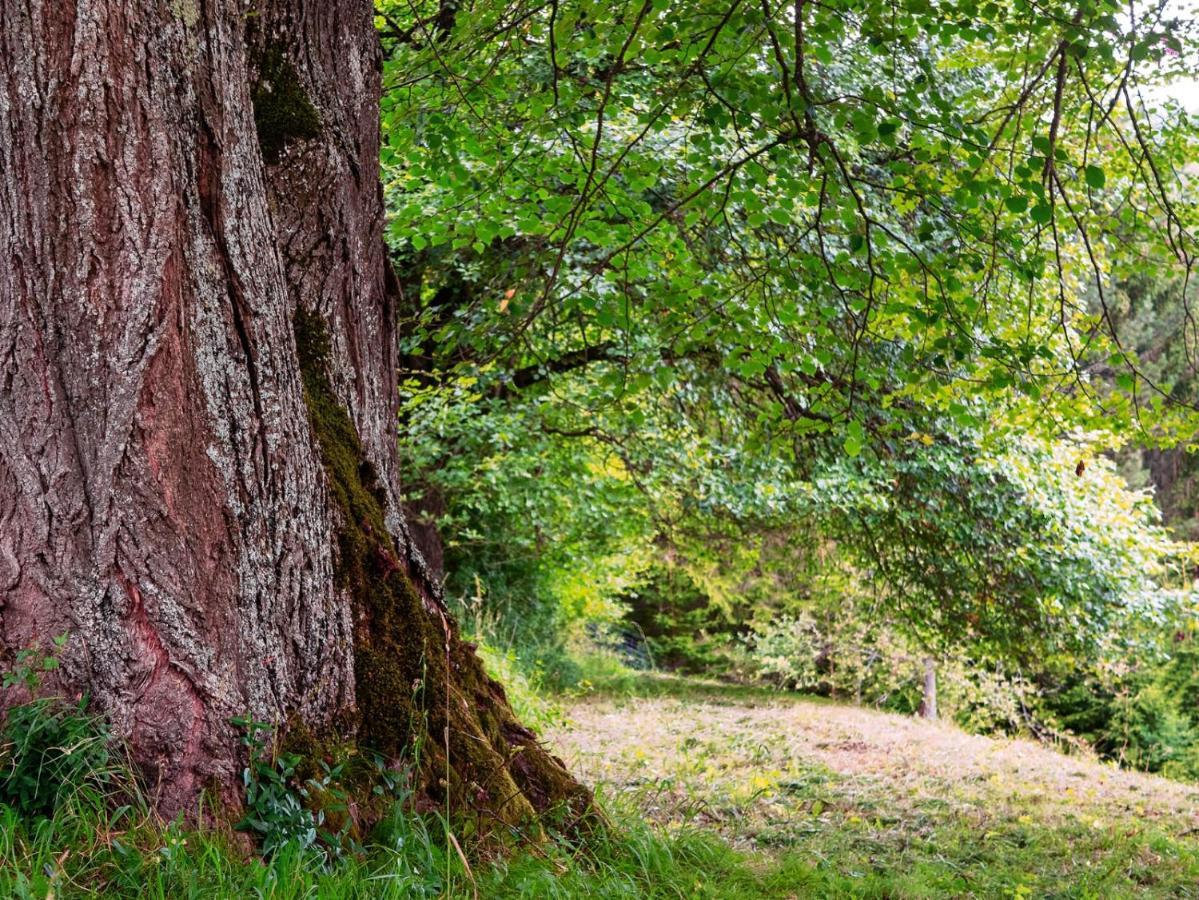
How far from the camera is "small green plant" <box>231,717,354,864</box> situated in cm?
283

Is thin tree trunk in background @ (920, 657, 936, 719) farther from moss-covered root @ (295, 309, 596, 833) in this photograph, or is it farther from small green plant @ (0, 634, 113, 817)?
small green plant @ (0, 634, 113, 817)

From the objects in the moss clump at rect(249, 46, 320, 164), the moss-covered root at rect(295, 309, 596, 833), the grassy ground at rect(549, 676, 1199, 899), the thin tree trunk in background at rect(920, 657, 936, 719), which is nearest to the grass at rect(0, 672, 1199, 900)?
the grassy ground at rect(549, 676, 1199, 899)

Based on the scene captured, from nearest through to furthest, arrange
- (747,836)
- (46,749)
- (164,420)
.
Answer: (46,749)
(164,420)
(747,836)

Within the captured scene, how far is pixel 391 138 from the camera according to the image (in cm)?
648

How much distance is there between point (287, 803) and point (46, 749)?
0.62 metres

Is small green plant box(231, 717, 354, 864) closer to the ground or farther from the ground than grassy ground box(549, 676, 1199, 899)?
farther from the ground

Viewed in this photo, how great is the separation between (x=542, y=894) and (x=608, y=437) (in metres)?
8.68

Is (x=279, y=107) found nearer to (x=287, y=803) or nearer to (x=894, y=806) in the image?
(x=287, y=803)

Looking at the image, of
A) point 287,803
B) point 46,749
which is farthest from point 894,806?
point 46,749

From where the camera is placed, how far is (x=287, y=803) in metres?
2.90

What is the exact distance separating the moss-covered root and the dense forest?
15mm

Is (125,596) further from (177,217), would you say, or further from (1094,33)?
(1094,33)

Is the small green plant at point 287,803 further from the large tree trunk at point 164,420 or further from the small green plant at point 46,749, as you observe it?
the small green plant at point 46,749

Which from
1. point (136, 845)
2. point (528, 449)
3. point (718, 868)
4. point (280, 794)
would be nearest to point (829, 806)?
point (718, 868)
